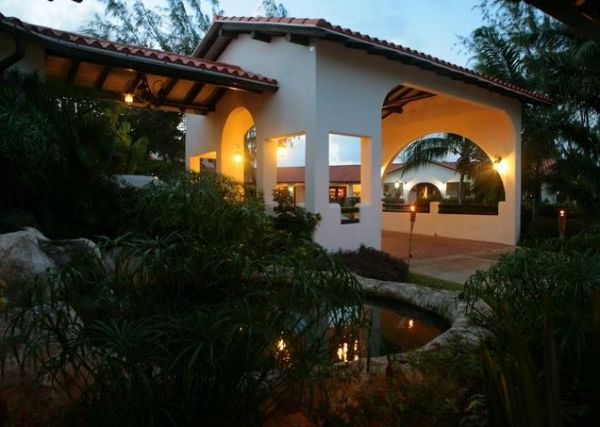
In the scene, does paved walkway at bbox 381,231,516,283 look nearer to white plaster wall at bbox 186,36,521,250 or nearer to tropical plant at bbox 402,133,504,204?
white plaster wall at bbox 186,36,521,250

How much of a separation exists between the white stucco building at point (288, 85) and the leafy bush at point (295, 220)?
273 mm

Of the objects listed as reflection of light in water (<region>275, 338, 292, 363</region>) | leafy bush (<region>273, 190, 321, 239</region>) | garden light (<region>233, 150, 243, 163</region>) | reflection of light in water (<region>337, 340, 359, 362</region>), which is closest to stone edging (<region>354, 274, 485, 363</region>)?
reflection of light in water (<region>337, 340, 359, 362</region>)

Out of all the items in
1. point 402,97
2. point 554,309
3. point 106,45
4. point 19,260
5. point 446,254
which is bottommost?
point 446,254

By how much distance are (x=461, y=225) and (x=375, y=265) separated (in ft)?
27.2

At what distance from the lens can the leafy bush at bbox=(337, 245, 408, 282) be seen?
752 cm

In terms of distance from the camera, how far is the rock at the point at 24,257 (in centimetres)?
377

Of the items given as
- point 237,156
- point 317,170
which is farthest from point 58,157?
point 237,156

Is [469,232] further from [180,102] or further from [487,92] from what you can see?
[180,102]

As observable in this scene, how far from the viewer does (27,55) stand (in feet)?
23.2

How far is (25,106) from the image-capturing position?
5602mm

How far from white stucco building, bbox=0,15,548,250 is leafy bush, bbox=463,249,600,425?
5956 mm

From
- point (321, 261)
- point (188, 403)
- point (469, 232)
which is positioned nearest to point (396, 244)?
point (469, 232)

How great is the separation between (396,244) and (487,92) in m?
5.43

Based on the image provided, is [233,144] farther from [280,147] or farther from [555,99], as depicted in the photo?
[555,99]
